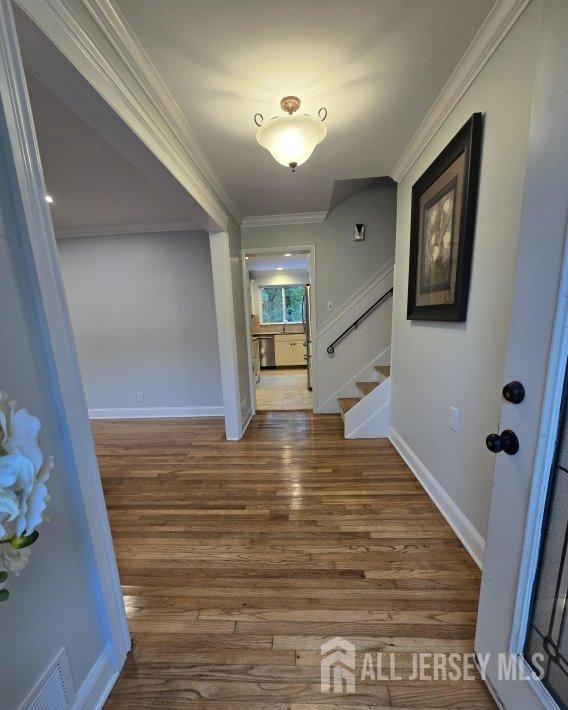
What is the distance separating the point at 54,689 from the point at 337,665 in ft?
2.99

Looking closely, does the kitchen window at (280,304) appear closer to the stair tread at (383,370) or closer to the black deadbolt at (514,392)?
the stair tread at (383,370)

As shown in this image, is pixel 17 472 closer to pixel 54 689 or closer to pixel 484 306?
pixel 54 689

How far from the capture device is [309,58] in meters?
1.23

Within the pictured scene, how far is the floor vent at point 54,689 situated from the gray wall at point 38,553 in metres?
0.02

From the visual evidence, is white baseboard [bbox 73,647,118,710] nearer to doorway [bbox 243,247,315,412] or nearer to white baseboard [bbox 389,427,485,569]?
white baseboard [bbox 389,427,485,569]

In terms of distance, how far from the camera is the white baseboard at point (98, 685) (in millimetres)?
858

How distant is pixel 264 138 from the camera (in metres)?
1.41

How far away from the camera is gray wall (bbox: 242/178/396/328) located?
10.1ft

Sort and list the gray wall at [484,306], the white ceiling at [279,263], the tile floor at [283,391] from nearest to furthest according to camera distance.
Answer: the gray wall at [484,306], the tile floor at [283,391], the white ceiling at [279,263]

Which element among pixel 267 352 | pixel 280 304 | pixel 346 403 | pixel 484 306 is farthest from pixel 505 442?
pixel 280 304

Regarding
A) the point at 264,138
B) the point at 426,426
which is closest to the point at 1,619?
the point at 264,138

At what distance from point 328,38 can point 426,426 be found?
2186 mm

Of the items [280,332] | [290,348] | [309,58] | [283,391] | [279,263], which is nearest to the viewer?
[309,58]

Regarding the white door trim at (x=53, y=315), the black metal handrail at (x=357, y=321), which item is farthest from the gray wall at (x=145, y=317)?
the white door trim at (x=53, y=315)
